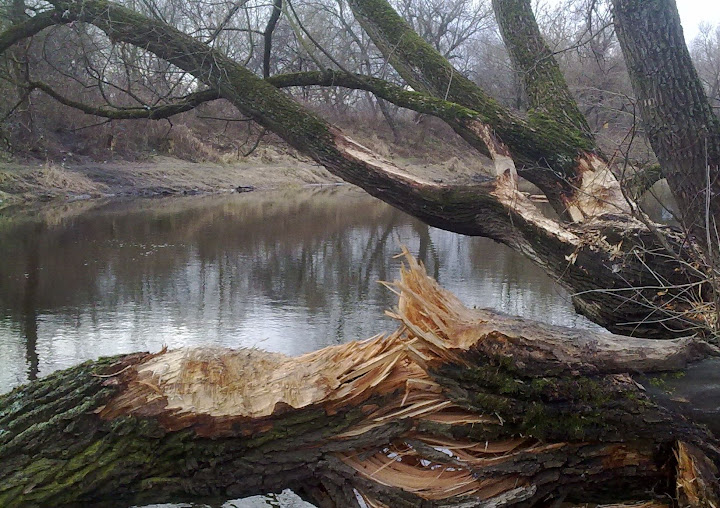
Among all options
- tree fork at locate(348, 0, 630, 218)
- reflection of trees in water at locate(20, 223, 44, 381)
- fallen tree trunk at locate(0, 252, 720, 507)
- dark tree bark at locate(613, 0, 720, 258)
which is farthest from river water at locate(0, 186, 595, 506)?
dark tree bark at locate(613, 0, 720, 258)

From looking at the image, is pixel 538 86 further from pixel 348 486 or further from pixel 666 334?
pixel 348 486

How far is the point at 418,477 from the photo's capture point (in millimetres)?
3027

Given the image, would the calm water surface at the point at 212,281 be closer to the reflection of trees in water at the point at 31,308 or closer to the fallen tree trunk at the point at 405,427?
the reflection of trees in water at the point at 31,308

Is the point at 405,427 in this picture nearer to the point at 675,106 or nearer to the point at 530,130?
the point at 675,106

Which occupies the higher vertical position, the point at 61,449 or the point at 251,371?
the point at 251,371

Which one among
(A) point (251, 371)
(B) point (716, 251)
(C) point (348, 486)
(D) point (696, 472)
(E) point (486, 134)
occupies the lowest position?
(C) point (348, 486)

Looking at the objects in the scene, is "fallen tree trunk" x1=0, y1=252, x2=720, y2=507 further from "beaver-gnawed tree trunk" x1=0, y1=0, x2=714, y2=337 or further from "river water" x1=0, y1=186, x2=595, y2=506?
"river water" x1=0, y1=186, x2=595, y2=506

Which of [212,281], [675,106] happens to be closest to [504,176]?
[675,106]

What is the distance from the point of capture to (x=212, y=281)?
945 centimetres

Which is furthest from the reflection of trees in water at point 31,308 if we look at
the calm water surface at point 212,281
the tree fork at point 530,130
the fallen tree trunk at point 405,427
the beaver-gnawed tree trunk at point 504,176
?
the tree fork at point 530,130

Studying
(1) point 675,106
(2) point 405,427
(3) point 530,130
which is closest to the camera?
(2) point 405,427

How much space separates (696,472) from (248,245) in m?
10.1

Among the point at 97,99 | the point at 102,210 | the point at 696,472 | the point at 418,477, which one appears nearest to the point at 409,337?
the point at 418,477

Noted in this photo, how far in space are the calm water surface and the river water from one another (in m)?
0.02
